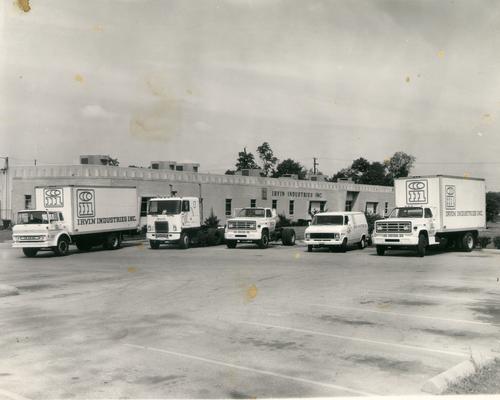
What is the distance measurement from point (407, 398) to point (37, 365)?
4.24 meters

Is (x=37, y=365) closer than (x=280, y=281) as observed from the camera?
Yes

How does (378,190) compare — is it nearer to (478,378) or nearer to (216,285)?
(216,285)

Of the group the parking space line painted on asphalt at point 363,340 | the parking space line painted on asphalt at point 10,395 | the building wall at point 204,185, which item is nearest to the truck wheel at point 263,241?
the building wall at point 204,185

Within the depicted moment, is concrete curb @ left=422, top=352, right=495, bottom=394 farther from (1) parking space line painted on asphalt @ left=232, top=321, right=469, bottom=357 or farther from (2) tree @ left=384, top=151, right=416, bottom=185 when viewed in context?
(2) tree @ left=384, top=151, right=416, bottom=185

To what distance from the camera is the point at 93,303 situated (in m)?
11.5

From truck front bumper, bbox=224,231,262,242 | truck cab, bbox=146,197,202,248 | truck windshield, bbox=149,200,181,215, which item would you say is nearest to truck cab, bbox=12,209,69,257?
truck cab, bbox=146,197,202,248

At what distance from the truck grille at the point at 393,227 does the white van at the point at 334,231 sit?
96.0 inches

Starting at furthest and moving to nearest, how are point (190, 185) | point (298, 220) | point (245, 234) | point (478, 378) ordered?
point (298, 220) < point (190, 185) < point (245, 234) < point (478, 378)

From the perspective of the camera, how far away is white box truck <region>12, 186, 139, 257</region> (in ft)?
78.4

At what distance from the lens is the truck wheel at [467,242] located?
2556cm

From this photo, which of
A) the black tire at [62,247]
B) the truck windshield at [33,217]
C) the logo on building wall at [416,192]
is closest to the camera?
the logo on building wall at [416,192]

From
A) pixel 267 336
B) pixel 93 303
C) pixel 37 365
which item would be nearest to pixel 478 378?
pixel 267 336

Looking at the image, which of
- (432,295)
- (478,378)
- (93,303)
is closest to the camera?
(478,378)

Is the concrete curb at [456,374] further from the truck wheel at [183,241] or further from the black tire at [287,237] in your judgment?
the black tire at [287,237]
